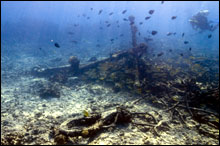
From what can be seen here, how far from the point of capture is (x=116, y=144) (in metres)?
4.39

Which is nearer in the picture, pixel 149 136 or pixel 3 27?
pixel 149 136

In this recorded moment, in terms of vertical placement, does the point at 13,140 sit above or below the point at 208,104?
below

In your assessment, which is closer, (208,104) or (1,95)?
(208,104)

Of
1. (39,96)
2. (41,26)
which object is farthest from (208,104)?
(41,26)

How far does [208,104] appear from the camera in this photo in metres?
6.99

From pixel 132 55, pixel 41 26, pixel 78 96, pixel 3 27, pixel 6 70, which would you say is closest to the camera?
pixel 78 96

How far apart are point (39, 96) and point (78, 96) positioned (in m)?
2.60

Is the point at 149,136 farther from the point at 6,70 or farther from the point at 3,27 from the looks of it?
the point at 3,27

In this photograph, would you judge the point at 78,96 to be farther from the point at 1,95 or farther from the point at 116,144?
→ the point at 116,144

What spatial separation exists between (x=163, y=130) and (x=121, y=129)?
139cm

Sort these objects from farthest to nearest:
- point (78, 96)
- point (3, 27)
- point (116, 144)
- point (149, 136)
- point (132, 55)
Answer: point (3, 27)
point (132, 55)
point (78, 96)
point (149, 136)
point (116, 144)

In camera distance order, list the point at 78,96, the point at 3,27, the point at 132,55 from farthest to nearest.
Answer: the point at 3,27 → the point at 132,55 → the point at 78,96

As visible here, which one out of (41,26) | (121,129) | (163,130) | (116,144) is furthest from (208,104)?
(41,26)

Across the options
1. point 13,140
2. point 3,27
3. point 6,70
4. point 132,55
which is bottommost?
point 13,140
